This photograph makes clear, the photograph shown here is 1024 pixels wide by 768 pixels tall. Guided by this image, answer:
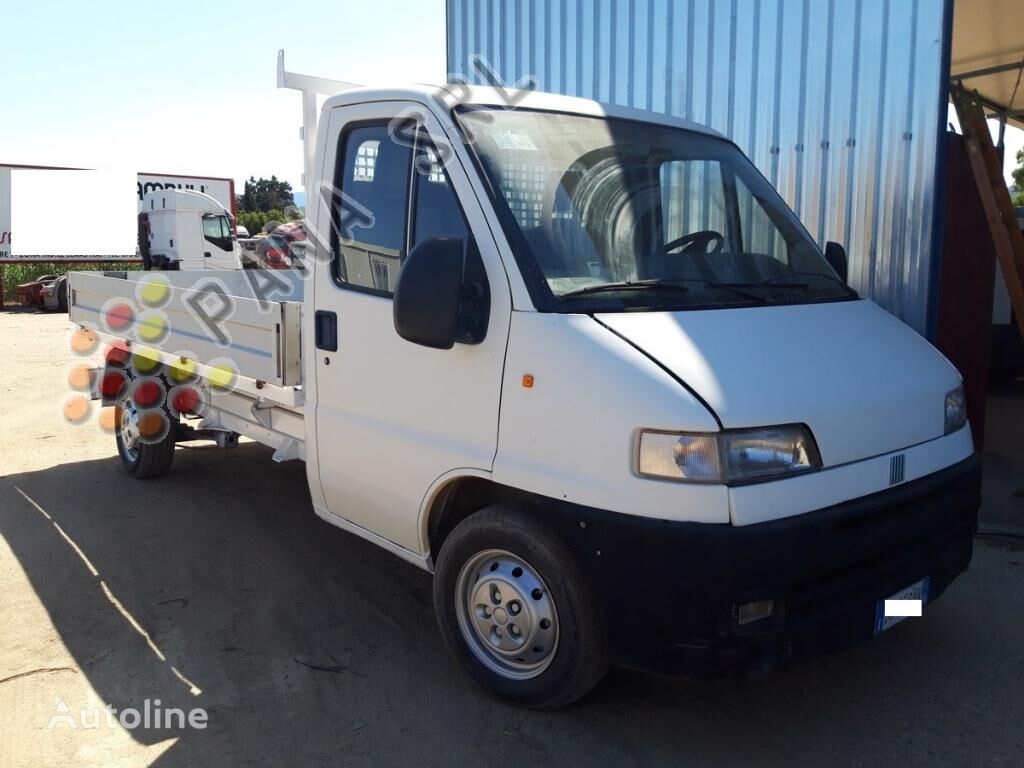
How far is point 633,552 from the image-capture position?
2.91 m

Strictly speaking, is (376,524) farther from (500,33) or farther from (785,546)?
(500,33)

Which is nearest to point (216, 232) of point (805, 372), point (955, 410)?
point (955, 410)

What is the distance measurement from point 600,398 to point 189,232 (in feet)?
84.4

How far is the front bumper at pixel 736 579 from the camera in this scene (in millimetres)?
2826

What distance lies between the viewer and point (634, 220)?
366 centimetres

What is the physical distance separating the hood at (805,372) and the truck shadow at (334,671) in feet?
3.60

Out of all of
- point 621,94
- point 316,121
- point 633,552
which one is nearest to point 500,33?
point 621,94

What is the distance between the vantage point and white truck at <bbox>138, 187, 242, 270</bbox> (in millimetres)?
26203

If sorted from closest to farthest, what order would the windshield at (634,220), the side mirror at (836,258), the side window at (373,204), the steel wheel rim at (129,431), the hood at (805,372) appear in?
the hood at (805,372) < the windshield at (634,220) < the side window at (373,204) < the side mirror at (836,258) < the steel wheel rim at (129,431)

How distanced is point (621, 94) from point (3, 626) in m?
6.02

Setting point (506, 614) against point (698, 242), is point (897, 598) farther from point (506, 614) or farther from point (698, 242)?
point (698, 242)

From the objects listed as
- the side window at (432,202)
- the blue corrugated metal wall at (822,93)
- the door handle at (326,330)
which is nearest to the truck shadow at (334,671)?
the door handle at (326,330)

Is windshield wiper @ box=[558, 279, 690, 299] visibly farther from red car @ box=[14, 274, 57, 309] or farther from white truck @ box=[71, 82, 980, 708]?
red car @ box=[14, 274, 57, 309]

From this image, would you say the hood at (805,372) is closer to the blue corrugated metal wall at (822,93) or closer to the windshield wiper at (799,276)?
the windshield wiper at (799,276)
